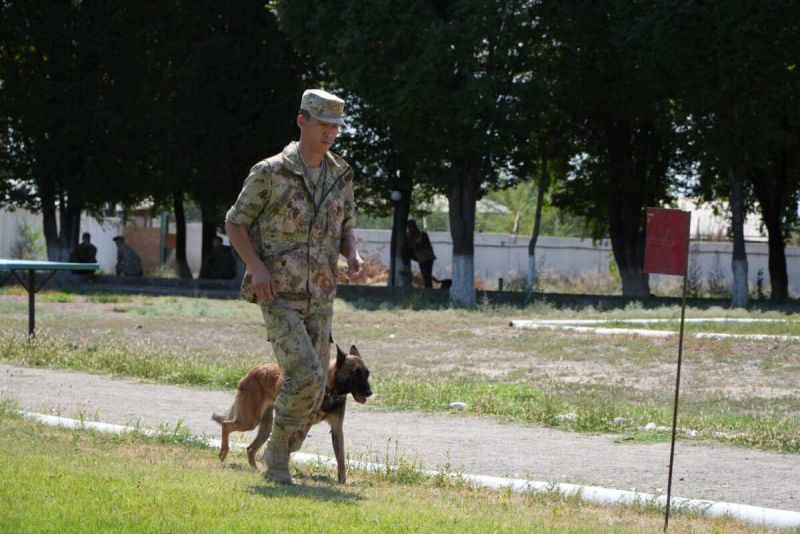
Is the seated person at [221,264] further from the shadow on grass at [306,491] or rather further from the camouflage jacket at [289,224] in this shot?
the camouflage jacket at [289,224]

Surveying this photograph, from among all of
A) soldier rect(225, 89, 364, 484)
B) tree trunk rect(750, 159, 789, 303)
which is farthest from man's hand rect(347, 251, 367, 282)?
tree trunk rect(750, 159, 789, 303)

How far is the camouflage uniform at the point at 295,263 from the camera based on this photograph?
7316 mm

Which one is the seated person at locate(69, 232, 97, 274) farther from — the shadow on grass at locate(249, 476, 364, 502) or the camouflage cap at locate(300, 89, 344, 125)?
the camouflage cap at locate(300, 89, 344, 125)

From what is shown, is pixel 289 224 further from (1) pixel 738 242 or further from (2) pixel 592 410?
(1) pixel 738 242

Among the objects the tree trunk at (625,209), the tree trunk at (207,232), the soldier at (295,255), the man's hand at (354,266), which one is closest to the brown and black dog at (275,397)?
the soldier at (295,255)

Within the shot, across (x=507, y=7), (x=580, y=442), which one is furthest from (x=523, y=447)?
(x=507, y=7)

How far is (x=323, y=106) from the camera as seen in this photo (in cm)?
738

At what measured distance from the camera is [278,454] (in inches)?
297

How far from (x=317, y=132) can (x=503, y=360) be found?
30.7ft

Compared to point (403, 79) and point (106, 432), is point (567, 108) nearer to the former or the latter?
point (403, 79)

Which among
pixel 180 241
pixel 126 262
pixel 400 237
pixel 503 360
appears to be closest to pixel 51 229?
pixel 126 262

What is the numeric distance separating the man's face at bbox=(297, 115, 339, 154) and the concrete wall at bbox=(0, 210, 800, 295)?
40.8 metres

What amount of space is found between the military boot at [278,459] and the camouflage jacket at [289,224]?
34.0 inches

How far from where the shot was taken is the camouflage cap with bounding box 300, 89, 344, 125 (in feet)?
24.2
